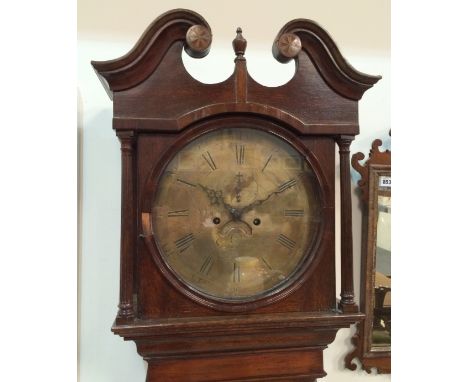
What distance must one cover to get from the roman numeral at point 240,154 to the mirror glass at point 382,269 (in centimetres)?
44

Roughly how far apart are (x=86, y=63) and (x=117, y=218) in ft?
1.34

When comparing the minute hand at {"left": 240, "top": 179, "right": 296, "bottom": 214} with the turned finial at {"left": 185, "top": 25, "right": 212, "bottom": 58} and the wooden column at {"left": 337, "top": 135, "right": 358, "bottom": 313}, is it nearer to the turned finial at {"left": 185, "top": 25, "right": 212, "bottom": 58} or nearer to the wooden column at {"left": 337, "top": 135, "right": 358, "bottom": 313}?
the wooden column at {"left": 337, "top": 135, "right": 358, "bottom": 313}

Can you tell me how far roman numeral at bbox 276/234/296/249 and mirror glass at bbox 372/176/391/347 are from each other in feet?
1.11

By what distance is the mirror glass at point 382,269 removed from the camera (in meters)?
0.96

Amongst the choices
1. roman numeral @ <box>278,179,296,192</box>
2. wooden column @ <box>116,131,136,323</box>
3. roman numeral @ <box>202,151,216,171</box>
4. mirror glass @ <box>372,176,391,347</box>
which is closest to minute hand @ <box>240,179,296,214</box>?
roman numeral @ <box>278,179,296,192</box>

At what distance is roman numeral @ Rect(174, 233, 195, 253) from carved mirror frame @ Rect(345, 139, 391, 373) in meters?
0.50

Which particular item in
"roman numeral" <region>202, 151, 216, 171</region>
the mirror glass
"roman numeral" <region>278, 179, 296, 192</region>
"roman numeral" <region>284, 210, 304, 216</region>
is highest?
"roman numeral" <region>202, 151, 216, 171</region>

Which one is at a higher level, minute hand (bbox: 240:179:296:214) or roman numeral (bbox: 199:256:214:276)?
minute hand (bbox: 240:179:296:214)

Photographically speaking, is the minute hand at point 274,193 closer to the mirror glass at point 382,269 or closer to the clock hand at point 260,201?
the clock hand at point 260,201

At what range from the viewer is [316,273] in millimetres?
750

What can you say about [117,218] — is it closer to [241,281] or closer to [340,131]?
[241,281]

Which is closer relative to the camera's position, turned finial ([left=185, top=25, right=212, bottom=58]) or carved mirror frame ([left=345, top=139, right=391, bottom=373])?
turned finial ([left=185, top=25, right=212, bottom=58])

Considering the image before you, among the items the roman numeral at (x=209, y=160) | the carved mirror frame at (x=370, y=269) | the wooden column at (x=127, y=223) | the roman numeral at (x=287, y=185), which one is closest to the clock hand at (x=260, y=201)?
the roman numeral at (x=287, y=185)

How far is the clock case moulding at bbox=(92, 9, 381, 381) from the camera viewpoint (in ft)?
2.27
